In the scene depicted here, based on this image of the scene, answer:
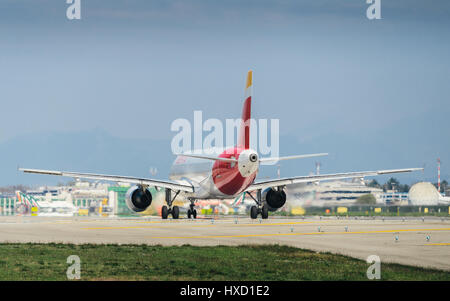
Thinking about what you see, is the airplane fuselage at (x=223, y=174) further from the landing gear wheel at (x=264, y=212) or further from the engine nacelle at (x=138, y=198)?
the engine nacelle at (x=138, y=198)

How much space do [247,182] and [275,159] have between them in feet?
14.2

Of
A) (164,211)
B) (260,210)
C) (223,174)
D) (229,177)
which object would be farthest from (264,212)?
(164,211)

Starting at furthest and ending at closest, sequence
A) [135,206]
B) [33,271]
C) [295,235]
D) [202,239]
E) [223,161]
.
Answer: [135,206] < [223,161] < [295,235] < [202,239] < [33,271]

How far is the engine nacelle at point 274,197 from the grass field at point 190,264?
27251 mm

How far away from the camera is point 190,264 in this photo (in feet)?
70.5

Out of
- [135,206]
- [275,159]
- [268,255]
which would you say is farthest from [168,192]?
[268,255]

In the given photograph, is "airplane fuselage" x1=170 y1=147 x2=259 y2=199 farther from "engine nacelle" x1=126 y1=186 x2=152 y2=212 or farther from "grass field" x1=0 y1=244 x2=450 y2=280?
"grass field" x1=0 y1=244 x2=450 y2=280

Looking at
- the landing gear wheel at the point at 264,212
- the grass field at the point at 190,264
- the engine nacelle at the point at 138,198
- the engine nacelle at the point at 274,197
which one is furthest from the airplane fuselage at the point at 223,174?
the grass field at the point at 190,264

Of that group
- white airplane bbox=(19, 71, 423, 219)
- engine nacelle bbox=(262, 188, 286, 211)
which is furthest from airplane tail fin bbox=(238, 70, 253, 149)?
engine nacelle bbox=(262, 188, 286, 211)

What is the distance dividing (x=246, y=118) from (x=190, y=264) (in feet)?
95.2

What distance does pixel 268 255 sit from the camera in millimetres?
24531

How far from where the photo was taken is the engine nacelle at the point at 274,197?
54625 mm

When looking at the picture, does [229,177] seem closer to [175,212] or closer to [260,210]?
[260,210]
